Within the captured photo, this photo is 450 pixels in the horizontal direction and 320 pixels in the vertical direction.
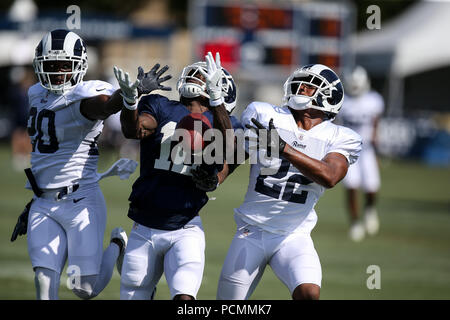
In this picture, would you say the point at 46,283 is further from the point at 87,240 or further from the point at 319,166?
the point at 319,166

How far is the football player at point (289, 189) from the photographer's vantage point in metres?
4.89

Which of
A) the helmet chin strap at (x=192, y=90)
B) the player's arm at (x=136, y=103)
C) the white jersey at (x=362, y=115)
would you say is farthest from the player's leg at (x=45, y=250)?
the white jersey at (x=362, y=115)

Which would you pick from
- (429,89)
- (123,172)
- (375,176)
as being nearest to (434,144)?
(429,89)

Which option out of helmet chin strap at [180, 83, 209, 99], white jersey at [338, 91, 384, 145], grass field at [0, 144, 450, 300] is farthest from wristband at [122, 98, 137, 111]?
white jersey at [338, 91, 384, 145]

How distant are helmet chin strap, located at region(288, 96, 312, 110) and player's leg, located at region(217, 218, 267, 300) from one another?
0.83 meters

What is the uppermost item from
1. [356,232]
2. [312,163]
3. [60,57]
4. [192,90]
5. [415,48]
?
[60,57]

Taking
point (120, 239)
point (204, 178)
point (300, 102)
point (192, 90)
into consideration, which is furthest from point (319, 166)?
point (120, 239)

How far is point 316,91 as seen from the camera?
5.07m

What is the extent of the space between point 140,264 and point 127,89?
1070mm

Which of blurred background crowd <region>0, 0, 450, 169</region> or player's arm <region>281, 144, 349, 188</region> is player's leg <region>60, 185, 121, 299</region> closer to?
player's arm <region>281, 144, 349, 188</region>

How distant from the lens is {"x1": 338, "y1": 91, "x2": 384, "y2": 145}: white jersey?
37.7ft

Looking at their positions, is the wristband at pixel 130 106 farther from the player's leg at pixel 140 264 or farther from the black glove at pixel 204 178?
the player's leg at pixel 140 264
